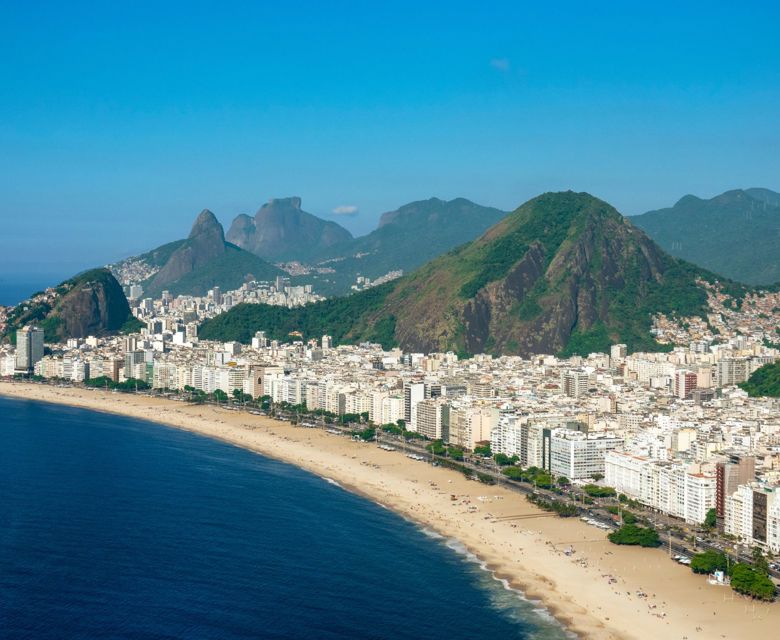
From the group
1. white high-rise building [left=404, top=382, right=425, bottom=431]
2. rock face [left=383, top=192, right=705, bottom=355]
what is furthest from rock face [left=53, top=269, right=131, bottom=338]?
white high-rise building [left=404, top=382, right=425, bottom=431]

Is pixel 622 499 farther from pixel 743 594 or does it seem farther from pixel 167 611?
pixel 167 611

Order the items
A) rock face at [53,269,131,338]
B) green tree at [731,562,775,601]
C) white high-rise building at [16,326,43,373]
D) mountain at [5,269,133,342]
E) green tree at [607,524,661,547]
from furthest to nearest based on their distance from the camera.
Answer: rock face at [53,269,131,338] < mountain at [5,269,133,342] < white high-rise building at [16,326,43,373] < green tree at [607,524,661,547] < green tree at [731,562,775,601]

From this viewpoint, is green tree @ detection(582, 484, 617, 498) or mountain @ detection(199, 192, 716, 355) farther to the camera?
mountain @ detection(199, 192, 716, 355)

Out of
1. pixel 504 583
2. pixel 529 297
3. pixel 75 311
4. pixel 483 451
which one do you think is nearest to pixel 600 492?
pixel 483 451

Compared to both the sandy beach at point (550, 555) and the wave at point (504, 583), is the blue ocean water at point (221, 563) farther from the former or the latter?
the sandy beach at point (550, 555)

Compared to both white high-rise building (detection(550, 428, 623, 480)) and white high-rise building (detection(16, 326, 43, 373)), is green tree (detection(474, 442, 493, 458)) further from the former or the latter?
white high-rise building (detection(16, 326, 43, 373))

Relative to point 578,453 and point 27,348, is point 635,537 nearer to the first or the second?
point 578,453

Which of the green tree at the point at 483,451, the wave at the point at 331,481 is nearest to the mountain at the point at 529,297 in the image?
the green tree at the point at 483,451

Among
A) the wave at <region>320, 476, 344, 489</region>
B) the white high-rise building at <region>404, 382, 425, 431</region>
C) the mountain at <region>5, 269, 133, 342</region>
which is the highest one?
the mountain at <region>5, 269, 133, 342</region>
